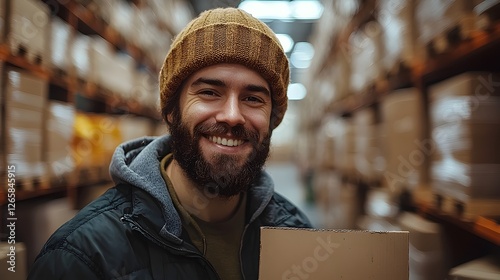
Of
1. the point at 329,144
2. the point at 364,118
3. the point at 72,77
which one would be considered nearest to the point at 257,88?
the point at 72,77

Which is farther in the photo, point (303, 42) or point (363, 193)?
point (303, 42)

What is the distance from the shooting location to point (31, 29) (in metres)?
2.33

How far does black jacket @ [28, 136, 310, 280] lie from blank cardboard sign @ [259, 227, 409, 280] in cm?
30

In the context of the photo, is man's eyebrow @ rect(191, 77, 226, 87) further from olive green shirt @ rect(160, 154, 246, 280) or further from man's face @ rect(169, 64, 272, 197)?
olive green shirt @ rect(160, 154, 246, 280)

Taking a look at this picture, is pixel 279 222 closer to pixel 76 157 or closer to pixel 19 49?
pixel 19 49

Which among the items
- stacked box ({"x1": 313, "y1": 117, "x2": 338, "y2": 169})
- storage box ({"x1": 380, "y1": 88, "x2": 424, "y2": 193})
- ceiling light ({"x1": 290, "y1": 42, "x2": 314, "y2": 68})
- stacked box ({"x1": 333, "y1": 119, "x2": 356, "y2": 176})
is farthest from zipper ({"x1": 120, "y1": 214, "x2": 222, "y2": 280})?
ceiling light ({"x1": 290, "y1": 42, "x2": 314, "y2": 68})

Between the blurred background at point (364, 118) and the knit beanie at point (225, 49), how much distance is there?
0.70 ft

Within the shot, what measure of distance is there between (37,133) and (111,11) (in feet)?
5.64

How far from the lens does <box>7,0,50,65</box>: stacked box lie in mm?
2127

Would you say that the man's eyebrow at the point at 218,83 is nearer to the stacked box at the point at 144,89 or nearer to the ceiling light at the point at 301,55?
the stacked box at the point at 144,89

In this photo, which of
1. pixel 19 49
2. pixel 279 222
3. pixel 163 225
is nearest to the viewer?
pixel 163 225

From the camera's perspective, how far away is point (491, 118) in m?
1.72

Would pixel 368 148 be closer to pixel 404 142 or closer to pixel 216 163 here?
pixel 404 142

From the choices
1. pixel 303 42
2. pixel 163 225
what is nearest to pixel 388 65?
pixel 163 225
